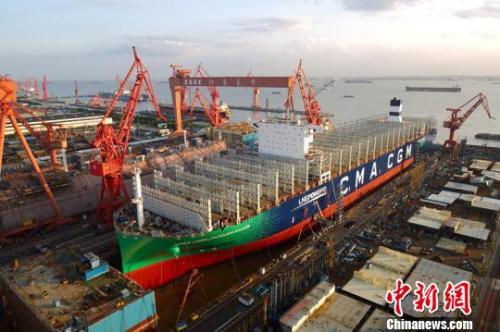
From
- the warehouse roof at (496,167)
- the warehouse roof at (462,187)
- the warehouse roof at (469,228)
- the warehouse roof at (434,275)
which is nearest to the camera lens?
the warehouse roof at (434,275)

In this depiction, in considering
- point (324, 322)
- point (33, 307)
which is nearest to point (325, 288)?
point (324, 322)

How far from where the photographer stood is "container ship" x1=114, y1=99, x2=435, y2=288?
20655 millimetres

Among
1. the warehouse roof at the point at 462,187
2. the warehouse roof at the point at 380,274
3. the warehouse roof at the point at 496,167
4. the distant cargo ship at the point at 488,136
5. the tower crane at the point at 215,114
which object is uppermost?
the tower crane at the point at 215,114

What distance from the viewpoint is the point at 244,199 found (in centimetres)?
2447

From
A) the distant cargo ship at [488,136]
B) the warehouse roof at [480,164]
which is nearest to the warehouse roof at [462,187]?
the warehouse roof at [480,164]

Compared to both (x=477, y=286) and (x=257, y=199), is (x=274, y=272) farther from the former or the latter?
(x=477, y=286)

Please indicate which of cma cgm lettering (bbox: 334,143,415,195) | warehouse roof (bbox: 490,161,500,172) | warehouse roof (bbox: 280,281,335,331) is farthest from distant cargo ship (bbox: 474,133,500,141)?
warehouse roof (bbox: 280,281,335,331)

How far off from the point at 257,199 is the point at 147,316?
33.6ft

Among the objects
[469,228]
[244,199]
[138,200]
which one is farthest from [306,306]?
[469,228]

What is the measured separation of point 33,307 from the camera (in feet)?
50.4

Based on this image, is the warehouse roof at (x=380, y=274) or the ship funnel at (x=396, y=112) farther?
the ship funnel at (x=396, y=112)

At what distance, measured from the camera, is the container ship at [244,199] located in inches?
813

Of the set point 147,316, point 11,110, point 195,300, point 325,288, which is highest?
point 11,110

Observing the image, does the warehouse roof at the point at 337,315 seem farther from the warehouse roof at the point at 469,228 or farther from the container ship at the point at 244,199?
the warehouse roof at the point at 469,228
